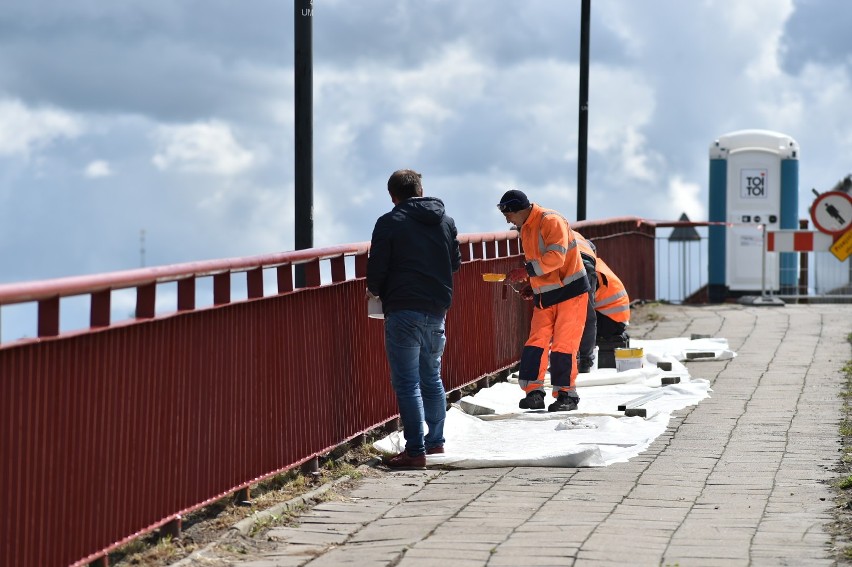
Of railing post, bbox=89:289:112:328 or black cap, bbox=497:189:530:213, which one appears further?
black cap, bbox=497:189:530:213

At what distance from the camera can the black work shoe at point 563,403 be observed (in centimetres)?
1238

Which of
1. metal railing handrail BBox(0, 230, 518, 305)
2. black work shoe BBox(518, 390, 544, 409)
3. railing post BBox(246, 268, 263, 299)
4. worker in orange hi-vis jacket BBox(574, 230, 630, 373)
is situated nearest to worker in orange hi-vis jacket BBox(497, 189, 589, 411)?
black work shoe BBox(518, 390, 544, 409)

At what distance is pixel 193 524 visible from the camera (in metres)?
7.94

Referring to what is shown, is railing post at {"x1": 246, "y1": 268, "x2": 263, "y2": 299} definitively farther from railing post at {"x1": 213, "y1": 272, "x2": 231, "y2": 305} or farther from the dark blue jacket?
the dark blue jacket

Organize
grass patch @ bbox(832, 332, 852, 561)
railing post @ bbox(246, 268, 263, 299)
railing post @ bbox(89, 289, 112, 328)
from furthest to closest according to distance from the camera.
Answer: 1. railing post @ bbox(246, 268, 263, 299)
2. grass patch @ bbox(832, 332, 852, 561)
3. railing post @ bbox(89, 289, 112, 328)

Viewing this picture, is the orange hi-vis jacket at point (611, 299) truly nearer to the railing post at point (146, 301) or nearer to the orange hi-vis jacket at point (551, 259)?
the orange hi-vis jacket at point (551, 259)

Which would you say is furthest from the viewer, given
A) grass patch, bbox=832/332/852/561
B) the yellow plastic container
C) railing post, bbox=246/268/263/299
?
the yellow plastic container

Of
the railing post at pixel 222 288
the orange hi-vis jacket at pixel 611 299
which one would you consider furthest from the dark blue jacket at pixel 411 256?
the orange hi-vis jacket at pixel 611 299

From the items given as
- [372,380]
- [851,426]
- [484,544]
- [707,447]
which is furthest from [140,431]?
[851,426]

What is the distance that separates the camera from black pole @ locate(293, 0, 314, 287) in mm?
11117

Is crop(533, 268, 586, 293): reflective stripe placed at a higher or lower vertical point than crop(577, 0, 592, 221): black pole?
lower

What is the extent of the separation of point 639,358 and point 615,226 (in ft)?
22.8

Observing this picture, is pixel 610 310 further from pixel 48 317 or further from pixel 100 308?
pixel 48 317

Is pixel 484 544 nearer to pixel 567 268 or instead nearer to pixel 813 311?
pixel 567 268
